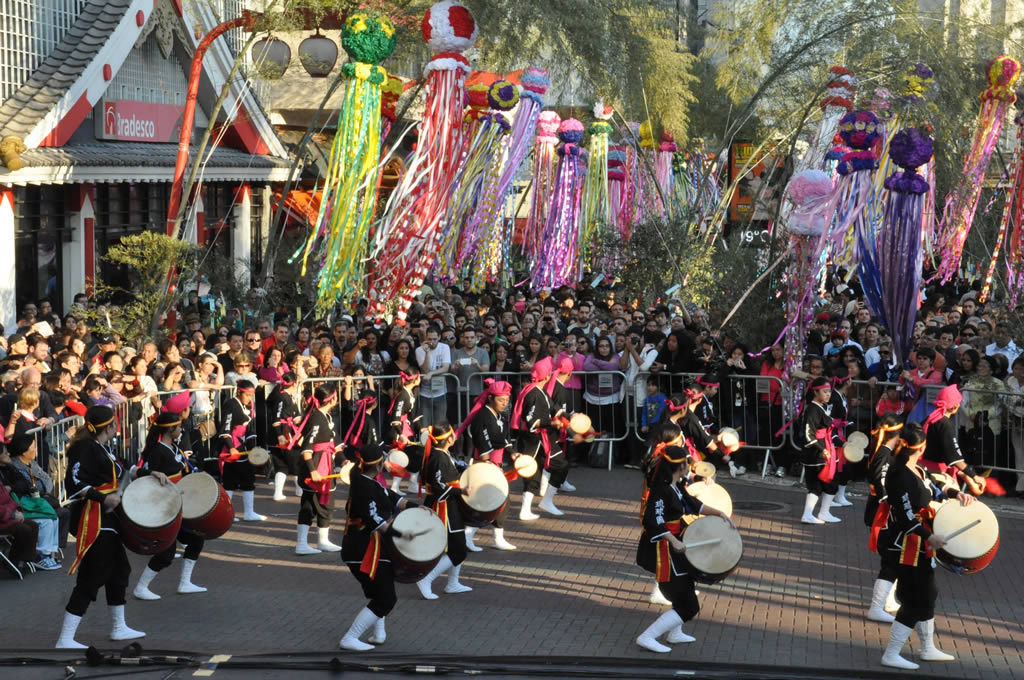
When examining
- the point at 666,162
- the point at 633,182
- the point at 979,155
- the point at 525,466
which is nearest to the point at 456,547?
the point at 525,466

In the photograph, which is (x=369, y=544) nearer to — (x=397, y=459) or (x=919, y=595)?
(x=397, y=459)

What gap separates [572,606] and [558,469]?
3221mm

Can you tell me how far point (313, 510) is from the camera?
38.5ft

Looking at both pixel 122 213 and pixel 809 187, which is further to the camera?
pixel 122 213

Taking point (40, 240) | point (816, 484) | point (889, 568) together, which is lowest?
point (816, 484)

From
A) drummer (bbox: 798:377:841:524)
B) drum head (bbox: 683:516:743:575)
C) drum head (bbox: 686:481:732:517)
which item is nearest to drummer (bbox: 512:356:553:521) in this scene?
drummer (bbox: 798:377:841:524)

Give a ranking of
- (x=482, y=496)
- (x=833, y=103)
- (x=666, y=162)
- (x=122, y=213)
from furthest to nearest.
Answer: (x=666, y=162), (x=122, y=213), (x=833, y=103), (x=482, y=496)

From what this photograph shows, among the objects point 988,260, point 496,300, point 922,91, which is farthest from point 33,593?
point 988,260

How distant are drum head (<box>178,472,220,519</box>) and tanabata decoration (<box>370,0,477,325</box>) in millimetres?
7068

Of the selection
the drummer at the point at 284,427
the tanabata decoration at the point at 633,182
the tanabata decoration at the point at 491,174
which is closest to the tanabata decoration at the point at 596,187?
the tanabata decoration at the point at 633,182

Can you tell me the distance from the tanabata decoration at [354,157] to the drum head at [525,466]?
5.36 metres

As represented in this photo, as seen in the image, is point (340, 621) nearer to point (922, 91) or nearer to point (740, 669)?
point (740, 669)

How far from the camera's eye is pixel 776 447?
14727 millimetres

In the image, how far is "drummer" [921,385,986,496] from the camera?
10344mm
